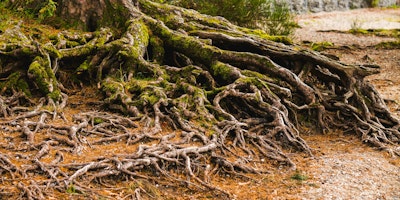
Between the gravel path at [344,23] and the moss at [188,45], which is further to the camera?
the gravel path at [344,23]

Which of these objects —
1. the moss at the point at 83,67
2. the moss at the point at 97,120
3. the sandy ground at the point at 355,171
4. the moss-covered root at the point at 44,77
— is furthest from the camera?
the moss at the point at 83,67

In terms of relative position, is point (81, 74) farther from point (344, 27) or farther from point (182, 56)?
point (344, 27)

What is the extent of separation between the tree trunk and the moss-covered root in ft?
0.05

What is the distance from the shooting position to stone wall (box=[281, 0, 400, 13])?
26073 mm

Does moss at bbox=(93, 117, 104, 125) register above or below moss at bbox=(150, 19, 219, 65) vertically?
below

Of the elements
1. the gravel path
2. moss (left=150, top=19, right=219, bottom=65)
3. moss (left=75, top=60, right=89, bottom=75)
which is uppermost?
moss (left=150, top=19, right=219, bottom=65)

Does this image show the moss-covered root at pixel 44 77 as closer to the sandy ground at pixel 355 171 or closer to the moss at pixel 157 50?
the moss at pixel 157 50

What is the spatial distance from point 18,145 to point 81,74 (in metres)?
3.09

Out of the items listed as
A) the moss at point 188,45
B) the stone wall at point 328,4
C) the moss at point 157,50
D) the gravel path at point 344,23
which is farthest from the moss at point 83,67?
the stone wall at point 328,4

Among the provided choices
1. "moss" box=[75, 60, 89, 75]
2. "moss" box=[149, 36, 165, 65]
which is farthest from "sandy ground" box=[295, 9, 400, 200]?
"moss" box=[75, 60, 89, 75]

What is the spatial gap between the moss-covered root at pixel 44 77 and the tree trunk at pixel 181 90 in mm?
15

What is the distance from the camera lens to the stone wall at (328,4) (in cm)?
2607

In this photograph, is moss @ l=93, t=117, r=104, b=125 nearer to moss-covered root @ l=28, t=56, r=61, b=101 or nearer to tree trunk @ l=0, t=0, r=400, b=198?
tree trunk @ l=0, t=0, r=400, b=198

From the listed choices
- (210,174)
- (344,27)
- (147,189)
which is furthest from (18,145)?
(344,27)
